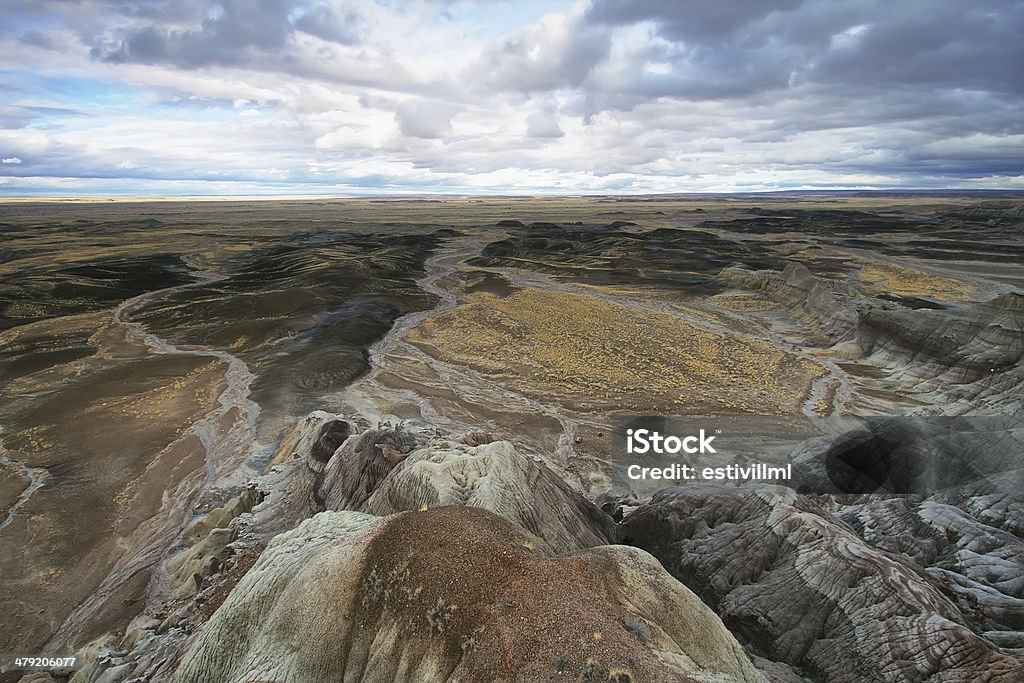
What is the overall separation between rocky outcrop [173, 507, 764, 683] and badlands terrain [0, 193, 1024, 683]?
36mm

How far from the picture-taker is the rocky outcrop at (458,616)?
20.7 ft

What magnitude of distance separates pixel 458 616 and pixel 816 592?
6404 mm

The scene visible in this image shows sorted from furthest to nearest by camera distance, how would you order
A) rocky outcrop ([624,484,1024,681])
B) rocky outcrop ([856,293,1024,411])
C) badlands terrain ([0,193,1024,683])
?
rocky outcrop ([856,293,1024,411])
rocky outcrop ([624,484,1024,681])
badlands terrain ([0,193,1024,683])

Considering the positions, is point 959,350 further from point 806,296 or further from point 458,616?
point 458,616

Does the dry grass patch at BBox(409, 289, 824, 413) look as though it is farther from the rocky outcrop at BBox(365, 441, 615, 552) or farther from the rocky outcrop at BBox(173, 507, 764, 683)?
the rocky outcrop at BBox(173, 507, 764, 683)

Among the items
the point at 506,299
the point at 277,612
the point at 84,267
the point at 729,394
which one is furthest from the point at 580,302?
the point at 84,267

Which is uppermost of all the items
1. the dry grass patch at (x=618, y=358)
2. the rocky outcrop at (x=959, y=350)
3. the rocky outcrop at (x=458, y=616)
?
the rocky outcrop at (x=458, y=616)

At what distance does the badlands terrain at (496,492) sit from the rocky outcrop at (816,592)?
0.14 ft

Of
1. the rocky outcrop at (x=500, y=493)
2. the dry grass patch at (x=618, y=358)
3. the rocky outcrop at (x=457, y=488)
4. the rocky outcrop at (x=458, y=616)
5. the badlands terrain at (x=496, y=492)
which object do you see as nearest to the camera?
the rocky outcrop at (x=458, y=616)

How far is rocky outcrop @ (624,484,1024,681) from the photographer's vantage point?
7910 millimetres

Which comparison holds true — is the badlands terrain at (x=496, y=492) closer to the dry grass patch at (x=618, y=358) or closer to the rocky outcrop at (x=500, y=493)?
the rocky outcrop at (x=500, y=493)

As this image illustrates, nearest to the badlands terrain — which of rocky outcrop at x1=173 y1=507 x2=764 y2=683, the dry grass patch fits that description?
rocky outcrop at x1=173 y1=507 x2=764 y2=683

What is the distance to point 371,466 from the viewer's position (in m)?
13.9

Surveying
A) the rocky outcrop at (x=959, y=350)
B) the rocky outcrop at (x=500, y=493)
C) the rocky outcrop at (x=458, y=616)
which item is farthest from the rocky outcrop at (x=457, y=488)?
the rocky outcrop at (x=959, y=350)
